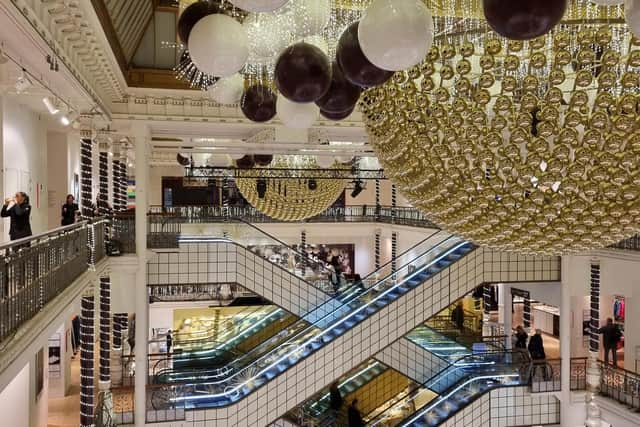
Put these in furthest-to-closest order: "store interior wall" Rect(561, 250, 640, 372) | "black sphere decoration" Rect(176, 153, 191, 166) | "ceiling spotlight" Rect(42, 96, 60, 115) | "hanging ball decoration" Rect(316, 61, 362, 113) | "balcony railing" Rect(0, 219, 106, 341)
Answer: "black sphere decoration" Rect(176, 153, 191, 166)
"store interior wall" Rect(561, 250, 640, 372)
"ceiling spotlight" Rect(42, 96, 60, 115)
"balcony railing" Rect(0, 219, 106, 341)
"hanging ball decoration" Rect(316, 61, 362, 113)

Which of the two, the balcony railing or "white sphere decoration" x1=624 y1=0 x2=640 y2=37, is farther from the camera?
the balcony railing

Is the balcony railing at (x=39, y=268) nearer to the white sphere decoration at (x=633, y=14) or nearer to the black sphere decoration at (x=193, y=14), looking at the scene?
the black sphere decoration at (x=193, y=14)

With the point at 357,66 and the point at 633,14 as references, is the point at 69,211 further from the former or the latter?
the point at 633,14

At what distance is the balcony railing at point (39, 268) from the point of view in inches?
190

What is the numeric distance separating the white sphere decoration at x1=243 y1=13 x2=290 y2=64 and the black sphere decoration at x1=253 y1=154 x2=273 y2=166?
8.86m

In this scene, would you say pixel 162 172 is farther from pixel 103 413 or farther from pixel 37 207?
pixel 103 413

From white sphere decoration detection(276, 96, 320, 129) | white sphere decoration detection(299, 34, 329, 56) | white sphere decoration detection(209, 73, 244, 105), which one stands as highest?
white sphere decoration detection(299, 34, 329, 56)

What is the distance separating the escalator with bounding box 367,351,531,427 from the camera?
1107 cm

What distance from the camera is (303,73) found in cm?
164

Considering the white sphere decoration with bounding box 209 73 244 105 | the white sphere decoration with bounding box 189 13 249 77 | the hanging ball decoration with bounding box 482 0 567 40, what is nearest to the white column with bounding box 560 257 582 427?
the white sphere decoration with bounding box 209 73 244 105

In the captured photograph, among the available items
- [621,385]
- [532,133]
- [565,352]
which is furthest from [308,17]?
[565,352]

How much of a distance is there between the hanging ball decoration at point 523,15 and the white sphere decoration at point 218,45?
779 mm

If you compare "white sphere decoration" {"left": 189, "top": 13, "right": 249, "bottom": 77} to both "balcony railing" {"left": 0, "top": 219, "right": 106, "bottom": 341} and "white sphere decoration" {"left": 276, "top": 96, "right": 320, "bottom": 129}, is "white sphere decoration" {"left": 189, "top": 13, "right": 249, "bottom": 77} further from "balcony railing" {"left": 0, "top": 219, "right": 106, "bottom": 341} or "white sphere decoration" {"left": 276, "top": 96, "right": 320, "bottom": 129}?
"balcony railing" {"left": 0, "top": 219, "right": 106, "bottom": 341}

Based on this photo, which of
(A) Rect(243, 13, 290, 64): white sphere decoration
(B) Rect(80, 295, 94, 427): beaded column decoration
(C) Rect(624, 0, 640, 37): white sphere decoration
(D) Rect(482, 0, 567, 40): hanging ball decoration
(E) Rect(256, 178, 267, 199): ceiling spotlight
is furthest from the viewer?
(E) Rect(256, 178, 267, 199): ceiling spotlight
